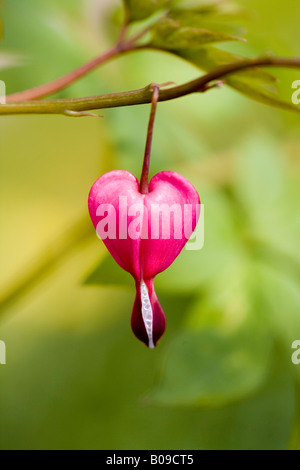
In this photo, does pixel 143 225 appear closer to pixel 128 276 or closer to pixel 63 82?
pixel 63 82

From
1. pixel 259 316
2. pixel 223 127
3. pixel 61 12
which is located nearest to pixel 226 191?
pixel 223 127

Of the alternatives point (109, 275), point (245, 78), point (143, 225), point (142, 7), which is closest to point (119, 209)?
point (143, 225)

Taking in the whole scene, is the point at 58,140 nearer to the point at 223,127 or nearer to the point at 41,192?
the point at 41,192

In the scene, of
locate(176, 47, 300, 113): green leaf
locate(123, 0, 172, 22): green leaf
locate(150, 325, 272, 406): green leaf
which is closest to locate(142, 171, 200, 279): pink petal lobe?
locate(176, 47, 300, 113): green leaf

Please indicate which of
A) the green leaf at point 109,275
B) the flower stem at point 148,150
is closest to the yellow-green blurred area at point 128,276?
the green leaf at point 109,275

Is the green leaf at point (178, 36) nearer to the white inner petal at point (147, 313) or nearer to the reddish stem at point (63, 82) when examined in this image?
the reddish stem at point (63, 82)

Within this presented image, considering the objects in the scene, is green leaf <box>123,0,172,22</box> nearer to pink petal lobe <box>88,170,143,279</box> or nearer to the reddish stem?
the reddish stem
